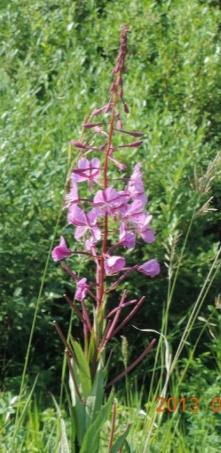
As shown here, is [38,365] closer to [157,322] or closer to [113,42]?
[157,322]

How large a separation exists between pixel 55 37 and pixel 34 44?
0.49 feet

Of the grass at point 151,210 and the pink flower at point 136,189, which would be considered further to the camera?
the grass at point 151,210

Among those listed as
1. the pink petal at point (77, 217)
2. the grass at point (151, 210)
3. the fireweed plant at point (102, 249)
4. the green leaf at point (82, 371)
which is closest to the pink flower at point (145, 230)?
the fireweed plant at point (102, 249)

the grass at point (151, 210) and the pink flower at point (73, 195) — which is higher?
the pink flower at point (73, 195)

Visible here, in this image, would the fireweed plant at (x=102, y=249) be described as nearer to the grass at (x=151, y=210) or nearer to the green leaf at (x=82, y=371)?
the green leaf at (x=82, y=371)

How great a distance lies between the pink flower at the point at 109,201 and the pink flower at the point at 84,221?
2 cm

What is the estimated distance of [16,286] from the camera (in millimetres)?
4191

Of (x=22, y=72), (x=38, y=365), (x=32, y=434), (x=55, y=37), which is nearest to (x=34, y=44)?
(x=55, y=37)

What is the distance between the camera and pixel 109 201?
92.9 inches

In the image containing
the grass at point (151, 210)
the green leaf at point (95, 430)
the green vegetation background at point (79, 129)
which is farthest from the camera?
the green vegetation background at point (79, 129)

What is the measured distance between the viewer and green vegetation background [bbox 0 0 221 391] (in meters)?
4.20

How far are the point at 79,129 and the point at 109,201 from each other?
235 centimetres

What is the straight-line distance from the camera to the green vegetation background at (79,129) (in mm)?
4199

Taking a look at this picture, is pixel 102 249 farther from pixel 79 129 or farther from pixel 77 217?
pixel 79 129
